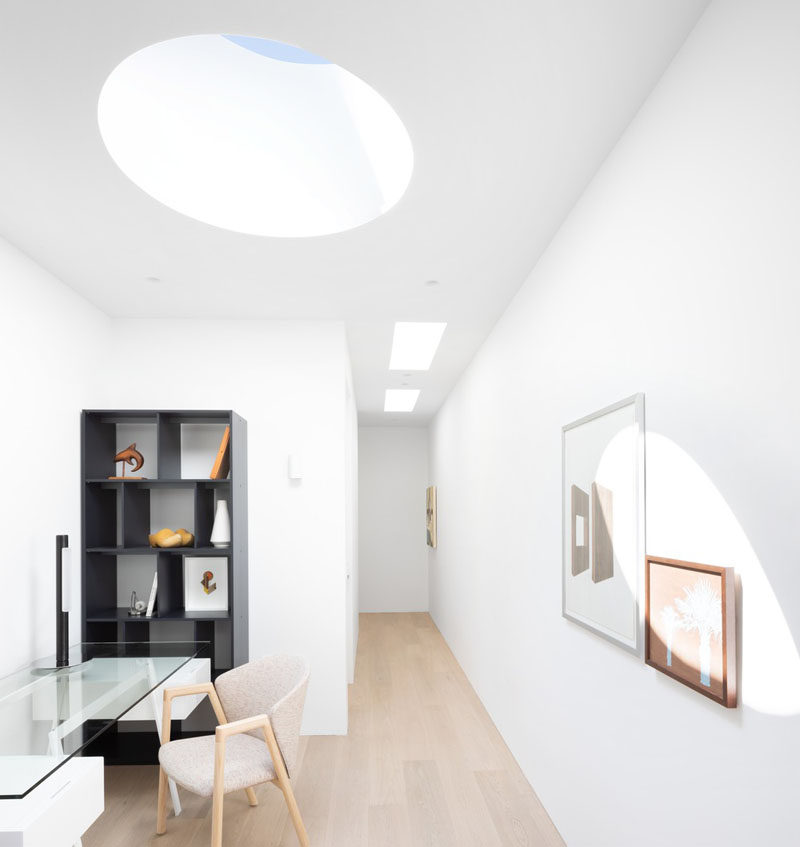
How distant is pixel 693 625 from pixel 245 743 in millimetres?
2124

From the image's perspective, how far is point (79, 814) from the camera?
2096 millimetres

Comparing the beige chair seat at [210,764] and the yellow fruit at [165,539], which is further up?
the yellow fruit at [165,539]

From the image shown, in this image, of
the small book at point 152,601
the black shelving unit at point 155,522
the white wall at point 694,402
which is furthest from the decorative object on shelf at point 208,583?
the white wall at point 694,402

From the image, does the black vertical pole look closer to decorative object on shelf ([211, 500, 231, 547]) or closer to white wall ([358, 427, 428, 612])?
decorative object on shelf ([211, 500, 231, 547])

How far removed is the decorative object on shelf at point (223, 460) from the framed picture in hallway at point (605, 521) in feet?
6.47

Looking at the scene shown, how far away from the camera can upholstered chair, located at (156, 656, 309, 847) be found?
2.55 meters

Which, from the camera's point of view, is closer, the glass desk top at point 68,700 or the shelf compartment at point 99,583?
the glass desk top at point 68,700

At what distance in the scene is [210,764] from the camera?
2693 mm

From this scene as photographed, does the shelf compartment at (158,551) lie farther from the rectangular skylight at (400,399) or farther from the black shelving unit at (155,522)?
the rectangular skylight at (400,399)

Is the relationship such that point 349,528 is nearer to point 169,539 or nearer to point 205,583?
point 205,583

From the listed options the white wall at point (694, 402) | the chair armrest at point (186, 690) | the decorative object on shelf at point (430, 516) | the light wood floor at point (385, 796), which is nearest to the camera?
the white wall at point (694, 402)

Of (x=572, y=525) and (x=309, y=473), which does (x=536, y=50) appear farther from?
(x=309, y=473)

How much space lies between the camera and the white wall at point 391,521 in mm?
9328

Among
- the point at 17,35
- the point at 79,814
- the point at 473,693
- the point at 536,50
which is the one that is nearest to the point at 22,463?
the point at 79,814
